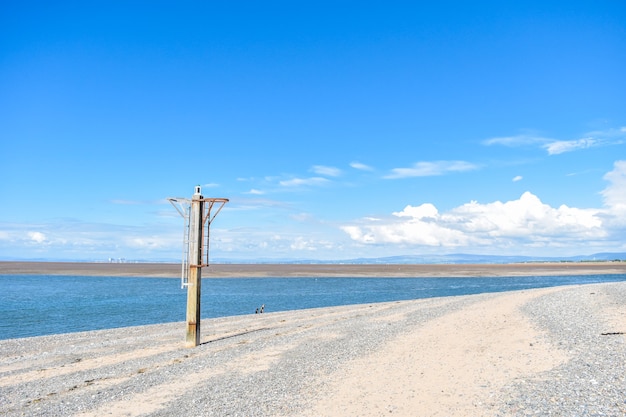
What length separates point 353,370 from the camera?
15.6m

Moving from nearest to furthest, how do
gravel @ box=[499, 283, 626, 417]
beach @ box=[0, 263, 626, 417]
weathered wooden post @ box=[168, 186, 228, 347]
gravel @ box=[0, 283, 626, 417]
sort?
gravel @ box=[499, 283, 626, 417]
beach @ box=[0, 263, 626, 417]
gravel @ box=[0, 283, 626, 417]
weathered wooden post @ box=[168, 186, 228, 347]

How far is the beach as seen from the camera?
11.9 metres

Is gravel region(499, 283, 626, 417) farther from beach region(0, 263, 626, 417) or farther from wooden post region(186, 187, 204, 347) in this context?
wooden post region(186, 187, 204, 347)

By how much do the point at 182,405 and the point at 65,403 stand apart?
3676 millimetres

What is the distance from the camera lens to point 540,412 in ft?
34.3

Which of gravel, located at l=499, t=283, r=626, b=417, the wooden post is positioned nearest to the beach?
gravel, located at l=499, t=283, r=626, b=417

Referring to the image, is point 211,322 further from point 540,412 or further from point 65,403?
point 540,412

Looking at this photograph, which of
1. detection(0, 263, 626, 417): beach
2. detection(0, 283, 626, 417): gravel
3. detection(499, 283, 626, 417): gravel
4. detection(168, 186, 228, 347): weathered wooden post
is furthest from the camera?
detection(168, 186, 228, 347): weathered wooden post

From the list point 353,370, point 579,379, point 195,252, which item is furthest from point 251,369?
point 579,379

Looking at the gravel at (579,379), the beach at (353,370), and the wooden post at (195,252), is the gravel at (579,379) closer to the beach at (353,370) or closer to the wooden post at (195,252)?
the beach at (353,370)

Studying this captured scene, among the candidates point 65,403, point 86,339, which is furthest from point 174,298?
point 65,403

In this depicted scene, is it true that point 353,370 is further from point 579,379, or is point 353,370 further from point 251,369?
point 579,379

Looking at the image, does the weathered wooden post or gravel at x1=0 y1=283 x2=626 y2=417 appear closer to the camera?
gravel at x1=0 y1=283 x2=626 y2=417

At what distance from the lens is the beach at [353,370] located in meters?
11.9
